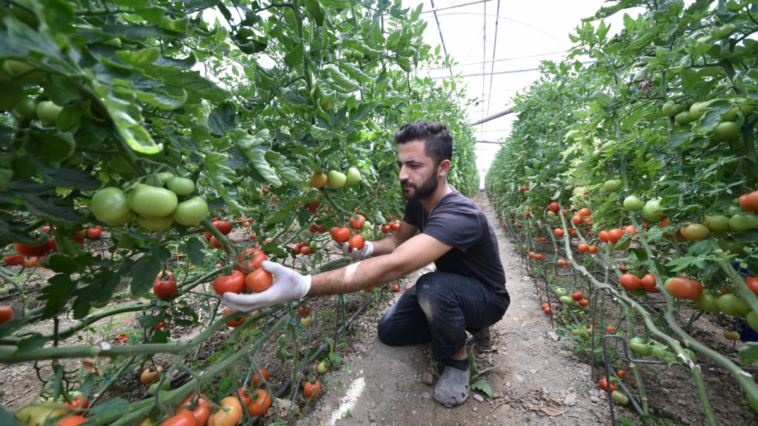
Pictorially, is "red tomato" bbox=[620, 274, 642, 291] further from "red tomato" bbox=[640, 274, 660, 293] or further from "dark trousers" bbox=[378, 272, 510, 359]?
"dark trousers" bbox=[378, 272, 510, 359]

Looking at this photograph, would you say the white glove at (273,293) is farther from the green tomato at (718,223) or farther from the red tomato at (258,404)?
the green tomato at (718,223)

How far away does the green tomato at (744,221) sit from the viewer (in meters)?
0.93

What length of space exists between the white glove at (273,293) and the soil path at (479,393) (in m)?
0.89

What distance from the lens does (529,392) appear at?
1849 millimetres

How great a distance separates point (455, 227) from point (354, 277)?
708mm

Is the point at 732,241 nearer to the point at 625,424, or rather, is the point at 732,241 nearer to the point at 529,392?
the point at 625,424

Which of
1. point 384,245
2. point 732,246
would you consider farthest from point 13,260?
point 732,246

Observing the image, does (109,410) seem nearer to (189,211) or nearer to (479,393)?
(189,211)

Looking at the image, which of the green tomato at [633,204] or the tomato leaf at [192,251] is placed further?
the green tomato at [633,204]

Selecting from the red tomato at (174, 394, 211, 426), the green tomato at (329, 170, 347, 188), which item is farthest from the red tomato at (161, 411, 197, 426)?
the green tomato at (329, 170, 347, 188)

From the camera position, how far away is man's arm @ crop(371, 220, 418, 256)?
220 cm

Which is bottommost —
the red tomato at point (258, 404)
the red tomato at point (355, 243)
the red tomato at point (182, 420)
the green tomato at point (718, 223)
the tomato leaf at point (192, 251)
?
the red tomato at point (258, 404)

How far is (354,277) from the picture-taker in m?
1.39

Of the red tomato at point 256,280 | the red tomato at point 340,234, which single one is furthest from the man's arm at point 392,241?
the red tomato at point 256,280
